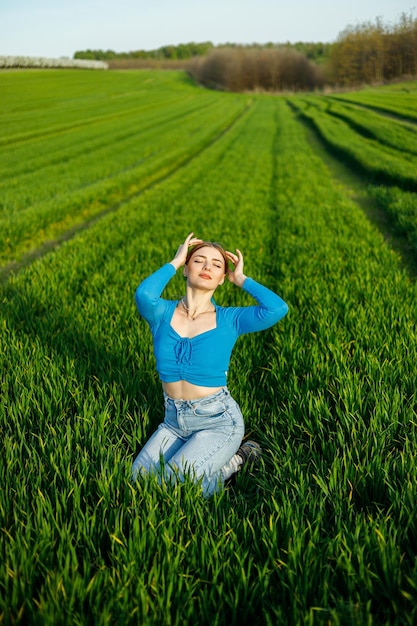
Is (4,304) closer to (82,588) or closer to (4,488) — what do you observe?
(4,488)

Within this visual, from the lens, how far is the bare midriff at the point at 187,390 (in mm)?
2424

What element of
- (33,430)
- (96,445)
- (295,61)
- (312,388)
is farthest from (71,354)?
(295,61)

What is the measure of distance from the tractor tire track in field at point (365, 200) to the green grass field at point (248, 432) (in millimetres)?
75

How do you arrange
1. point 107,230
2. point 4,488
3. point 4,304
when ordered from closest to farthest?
point 4,488, point 4,304, point 107,230

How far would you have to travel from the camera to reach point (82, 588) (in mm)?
1429

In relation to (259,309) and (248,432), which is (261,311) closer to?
(259,309)

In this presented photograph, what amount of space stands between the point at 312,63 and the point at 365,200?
3490 inches

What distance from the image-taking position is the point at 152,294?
2.38m

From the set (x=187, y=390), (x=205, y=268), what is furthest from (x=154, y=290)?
(x=187, y=390)

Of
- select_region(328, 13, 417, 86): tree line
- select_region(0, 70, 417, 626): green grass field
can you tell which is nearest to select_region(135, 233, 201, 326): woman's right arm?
select_region(0, 70, 417, 626): green grass field

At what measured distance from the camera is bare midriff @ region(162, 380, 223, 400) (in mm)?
2424

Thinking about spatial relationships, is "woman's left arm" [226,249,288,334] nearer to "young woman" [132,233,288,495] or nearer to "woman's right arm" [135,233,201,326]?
"young woman" [132,233,288,495]

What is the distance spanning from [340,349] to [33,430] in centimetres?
211

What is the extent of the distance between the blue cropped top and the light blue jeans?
12cm
